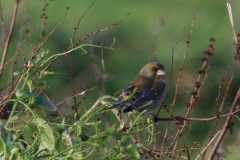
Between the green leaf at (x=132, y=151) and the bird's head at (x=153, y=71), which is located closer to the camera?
the green leaf at (x=132, y=151)

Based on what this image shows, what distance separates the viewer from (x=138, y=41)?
5.78m

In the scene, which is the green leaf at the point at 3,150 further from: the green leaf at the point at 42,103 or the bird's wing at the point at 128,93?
the bird's wing at the point at 128,93

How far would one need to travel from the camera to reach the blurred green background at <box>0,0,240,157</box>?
4766mm

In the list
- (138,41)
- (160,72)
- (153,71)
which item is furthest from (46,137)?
(138,41)

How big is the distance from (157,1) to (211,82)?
2027 mm

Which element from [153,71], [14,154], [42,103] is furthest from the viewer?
[153,71]

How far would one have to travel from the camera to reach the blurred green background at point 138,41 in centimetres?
477

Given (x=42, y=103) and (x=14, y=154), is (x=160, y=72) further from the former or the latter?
(x=14, y=154)

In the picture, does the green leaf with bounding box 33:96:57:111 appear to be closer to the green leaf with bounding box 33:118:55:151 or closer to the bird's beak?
the green leaf with bounding box 33:118:55:151

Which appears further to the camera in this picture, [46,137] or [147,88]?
[147,88]

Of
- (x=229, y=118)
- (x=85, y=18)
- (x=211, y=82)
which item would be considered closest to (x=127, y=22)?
(x=85, y=18)

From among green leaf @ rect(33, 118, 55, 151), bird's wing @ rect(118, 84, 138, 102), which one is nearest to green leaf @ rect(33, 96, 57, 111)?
green leaf @ rect(33, 118, 55, 151)

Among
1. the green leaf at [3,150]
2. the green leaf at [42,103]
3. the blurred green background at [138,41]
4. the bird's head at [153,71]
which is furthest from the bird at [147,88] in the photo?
the green leaf at [3,150]

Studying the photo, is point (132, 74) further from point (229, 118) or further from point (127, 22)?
point (229, 118)
